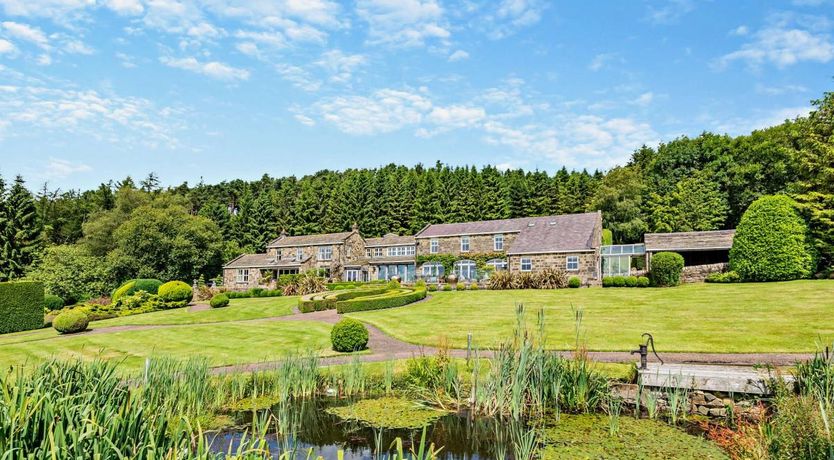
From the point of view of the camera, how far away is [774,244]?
30656 mm

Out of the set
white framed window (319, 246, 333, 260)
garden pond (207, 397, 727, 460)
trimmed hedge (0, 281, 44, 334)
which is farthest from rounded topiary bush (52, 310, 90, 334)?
white framed window (319, 246, 333, 260)

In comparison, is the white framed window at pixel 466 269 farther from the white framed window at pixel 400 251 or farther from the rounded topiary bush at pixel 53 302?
Result: the rounded topiary bush at pixel 53 302

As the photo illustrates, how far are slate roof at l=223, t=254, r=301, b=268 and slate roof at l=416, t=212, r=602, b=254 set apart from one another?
17868 mm

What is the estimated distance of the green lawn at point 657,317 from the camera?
16.7m

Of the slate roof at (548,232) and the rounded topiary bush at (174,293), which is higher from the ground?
the slate roof at (548,232)

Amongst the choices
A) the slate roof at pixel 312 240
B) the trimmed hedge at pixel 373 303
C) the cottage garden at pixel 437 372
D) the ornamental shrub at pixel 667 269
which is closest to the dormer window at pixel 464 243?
the cottage garden at pixel 437 372

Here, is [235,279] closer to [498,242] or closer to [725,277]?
[498,242]

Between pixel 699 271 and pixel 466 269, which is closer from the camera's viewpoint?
pixel 699 271

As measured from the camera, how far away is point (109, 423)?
15.0ft

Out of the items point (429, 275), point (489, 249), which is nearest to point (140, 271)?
point (429, 275)

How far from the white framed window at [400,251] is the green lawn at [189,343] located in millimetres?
27576

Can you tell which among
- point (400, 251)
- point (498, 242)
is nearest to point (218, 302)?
point (400, 251)

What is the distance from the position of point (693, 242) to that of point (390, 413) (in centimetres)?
3562

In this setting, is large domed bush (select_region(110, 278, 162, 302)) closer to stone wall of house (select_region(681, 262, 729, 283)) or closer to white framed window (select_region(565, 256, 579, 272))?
white framed window (select_region(565, 256, 579, 272))
